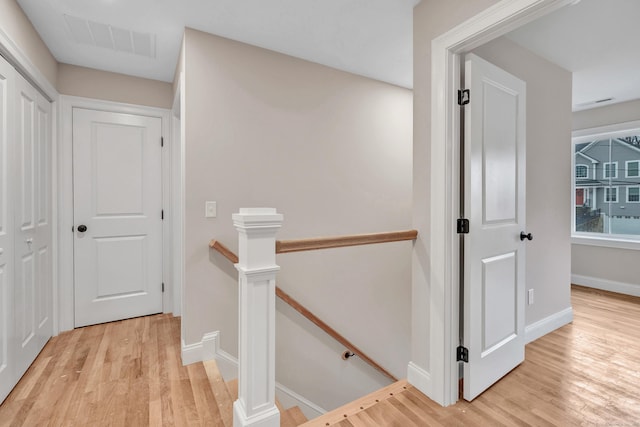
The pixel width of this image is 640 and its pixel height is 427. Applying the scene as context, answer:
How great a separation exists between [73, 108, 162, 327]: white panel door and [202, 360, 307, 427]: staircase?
4.62 feet

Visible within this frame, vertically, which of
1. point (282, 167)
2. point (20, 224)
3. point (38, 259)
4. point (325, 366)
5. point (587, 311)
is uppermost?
point (282, 167)

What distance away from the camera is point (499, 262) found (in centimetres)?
188

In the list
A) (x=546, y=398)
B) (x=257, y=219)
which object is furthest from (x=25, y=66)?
(x=546, y=398)

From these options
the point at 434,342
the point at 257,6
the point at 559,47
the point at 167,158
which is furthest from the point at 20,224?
the point at 559,47

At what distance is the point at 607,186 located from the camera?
400cm

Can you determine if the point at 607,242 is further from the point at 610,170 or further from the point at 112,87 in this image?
the point at 112,87

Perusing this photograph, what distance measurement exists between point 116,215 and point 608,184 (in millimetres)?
5677

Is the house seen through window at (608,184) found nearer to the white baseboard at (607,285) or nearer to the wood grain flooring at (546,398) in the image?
the white baseboard at (607,285)

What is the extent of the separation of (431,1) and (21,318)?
3.17m

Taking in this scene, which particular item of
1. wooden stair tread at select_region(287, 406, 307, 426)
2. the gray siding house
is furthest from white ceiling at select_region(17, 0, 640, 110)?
wooden stair tread at select_region(287, 406, 307, 426)

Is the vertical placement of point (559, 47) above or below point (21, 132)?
above

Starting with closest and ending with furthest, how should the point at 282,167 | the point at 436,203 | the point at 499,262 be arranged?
1. the point at 436,203
2. the point at 499,262
3. the point at 282,167

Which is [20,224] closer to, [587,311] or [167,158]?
[167,158]

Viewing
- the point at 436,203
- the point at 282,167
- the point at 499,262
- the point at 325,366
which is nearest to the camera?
the point at 436,203
